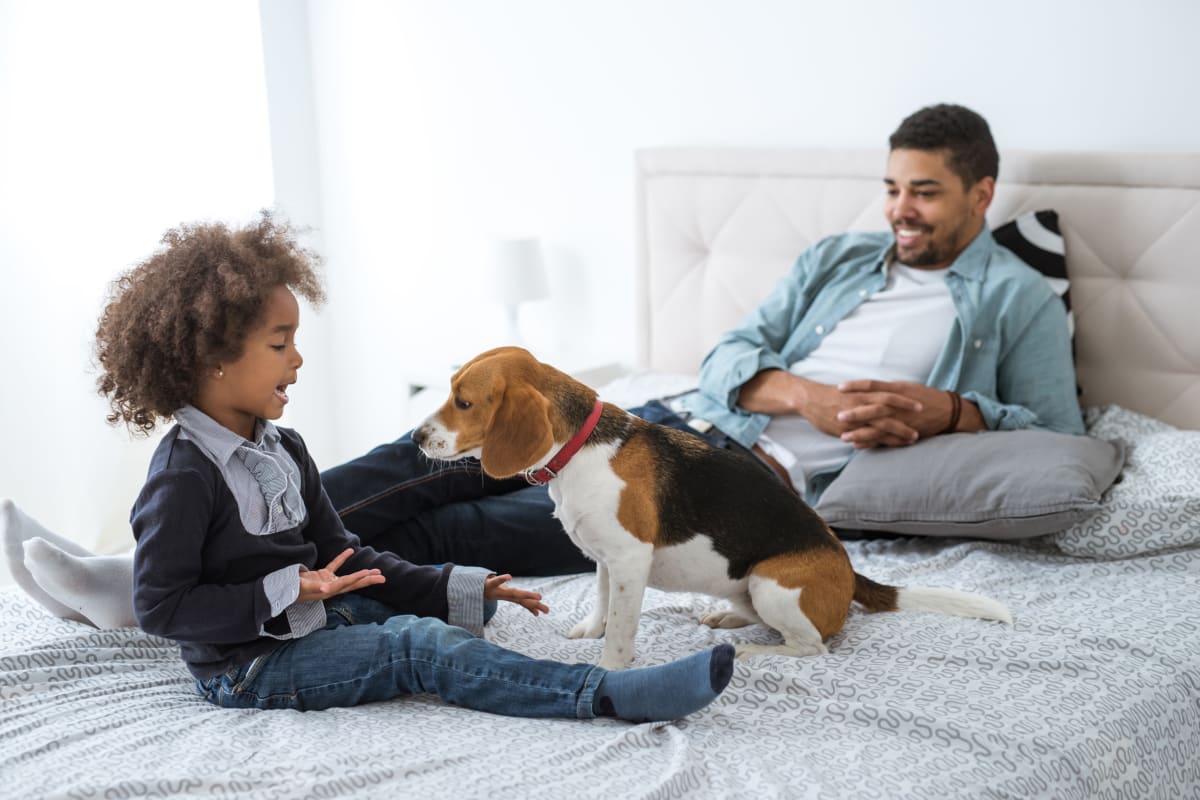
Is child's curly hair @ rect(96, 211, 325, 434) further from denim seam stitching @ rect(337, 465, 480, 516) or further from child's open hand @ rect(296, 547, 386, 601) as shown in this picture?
denim seam stitching @ rect(337, 465, 480, 516)

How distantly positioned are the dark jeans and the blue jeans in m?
0.52

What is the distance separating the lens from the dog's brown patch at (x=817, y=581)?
5.68ft

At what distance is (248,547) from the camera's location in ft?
5.38

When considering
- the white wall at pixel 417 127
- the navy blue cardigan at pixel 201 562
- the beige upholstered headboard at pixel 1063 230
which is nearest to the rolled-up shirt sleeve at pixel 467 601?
the navy blue cardigan at pixel 201 562

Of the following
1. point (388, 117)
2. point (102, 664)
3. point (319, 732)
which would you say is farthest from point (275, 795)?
point (388, 117)

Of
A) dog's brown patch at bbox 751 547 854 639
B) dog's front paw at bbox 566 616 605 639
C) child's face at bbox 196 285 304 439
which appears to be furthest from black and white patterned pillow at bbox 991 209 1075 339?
child's face at bbox 196 285 304 439

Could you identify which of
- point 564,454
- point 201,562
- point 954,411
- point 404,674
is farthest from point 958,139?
point 201,562

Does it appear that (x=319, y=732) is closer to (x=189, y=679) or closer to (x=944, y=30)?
(x=189, y=679)

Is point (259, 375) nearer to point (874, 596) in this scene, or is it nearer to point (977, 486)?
point (874, 596)

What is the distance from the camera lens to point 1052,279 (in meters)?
2.63

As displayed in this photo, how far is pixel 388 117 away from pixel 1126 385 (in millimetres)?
2812

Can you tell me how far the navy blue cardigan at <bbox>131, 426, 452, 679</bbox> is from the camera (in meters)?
1.54

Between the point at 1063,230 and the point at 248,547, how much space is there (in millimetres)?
2025

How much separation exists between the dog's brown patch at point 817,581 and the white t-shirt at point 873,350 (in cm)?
73
